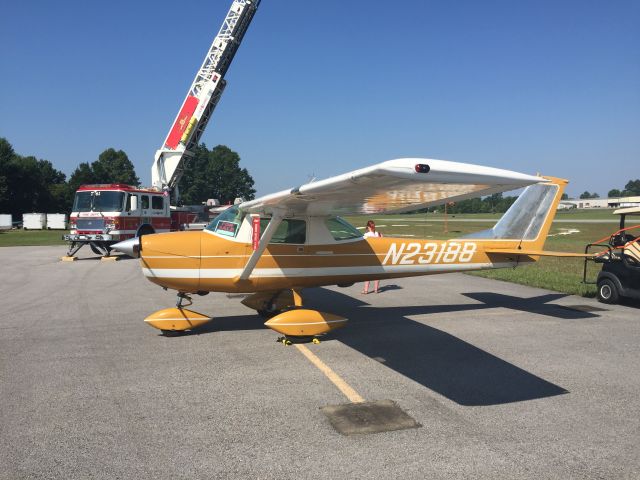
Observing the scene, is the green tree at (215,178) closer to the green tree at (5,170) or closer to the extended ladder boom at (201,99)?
the green tree at (5,170)

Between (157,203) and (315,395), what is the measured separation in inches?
660

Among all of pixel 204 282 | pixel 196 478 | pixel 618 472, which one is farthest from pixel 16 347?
pixel 618 472

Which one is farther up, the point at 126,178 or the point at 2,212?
the point at 126,178

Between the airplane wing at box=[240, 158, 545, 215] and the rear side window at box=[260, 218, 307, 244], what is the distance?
2.15ft

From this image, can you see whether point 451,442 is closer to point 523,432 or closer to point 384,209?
point 523,432

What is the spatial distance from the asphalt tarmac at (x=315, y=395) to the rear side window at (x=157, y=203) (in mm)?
11177

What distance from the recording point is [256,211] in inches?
254

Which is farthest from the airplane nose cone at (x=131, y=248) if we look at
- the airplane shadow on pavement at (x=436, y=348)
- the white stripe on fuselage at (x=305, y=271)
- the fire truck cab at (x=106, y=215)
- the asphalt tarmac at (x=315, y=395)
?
the fire truck cab at (x=106, y=215)

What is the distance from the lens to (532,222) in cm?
851

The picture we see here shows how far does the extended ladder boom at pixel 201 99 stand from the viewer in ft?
65.9

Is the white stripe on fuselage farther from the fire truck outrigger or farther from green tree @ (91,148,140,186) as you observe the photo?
green tree @ (91,148,140,186)

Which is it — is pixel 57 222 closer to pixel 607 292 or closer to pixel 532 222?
pixel 532 222

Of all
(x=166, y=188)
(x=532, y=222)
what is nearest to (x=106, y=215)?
(x=166, y=188)

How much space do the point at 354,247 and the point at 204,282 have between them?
241 cm
